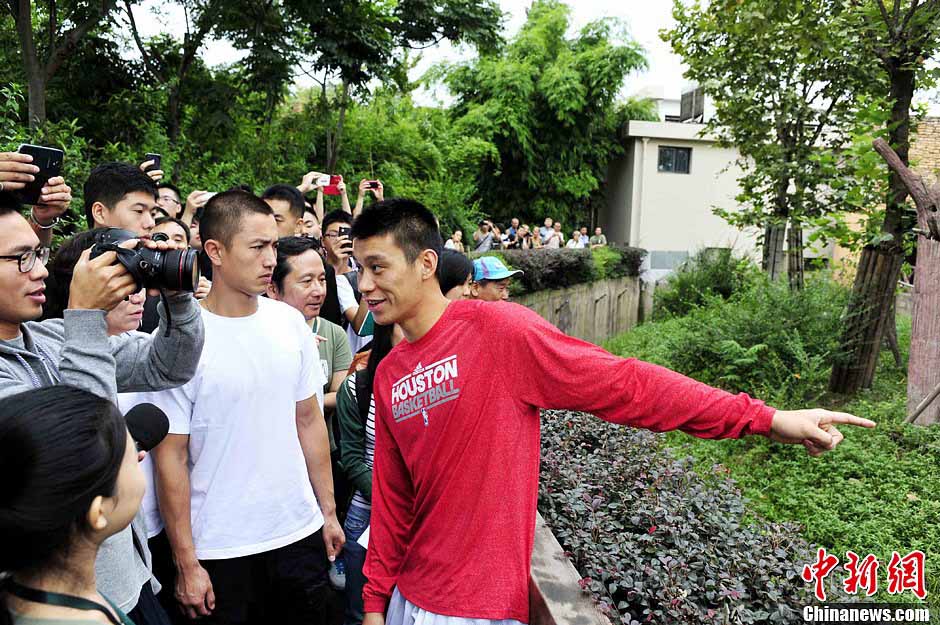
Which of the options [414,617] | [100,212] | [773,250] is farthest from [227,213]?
[773,250]

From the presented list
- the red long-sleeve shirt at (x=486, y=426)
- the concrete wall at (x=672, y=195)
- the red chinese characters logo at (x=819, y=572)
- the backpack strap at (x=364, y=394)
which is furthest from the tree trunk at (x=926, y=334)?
the concrete wall at (x=672, y=195)

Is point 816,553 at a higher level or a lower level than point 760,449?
higher

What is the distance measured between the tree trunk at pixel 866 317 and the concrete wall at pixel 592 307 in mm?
5731

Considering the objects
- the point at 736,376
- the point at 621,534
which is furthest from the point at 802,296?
the point at 621,534

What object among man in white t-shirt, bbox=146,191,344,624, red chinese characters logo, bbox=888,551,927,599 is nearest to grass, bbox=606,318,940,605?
red chinese characters logo, bbox=888,551,927,599

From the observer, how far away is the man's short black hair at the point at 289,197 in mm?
5484

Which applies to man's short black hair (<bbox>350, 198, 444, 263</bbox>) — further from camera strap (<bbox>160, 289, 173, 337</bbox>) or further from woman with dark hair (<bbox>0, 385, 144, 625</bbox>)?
woman with dark hair (<bbox>0, 385, 144, 625</bbox>)

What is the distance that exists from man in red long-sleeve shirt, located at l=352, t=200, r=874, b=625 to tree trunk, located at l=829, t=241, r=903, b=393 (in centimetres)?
759

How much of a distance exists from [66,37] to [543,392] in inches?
365

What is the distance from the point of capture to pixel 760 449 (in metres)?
7.12

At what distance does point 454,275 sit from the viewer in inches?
140

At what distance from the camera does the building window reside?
24.7 m

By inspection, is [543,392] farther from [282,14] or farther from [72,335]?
[282,14]

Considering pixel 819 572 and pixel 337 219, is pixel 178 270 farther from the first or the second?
pixel 337 219
